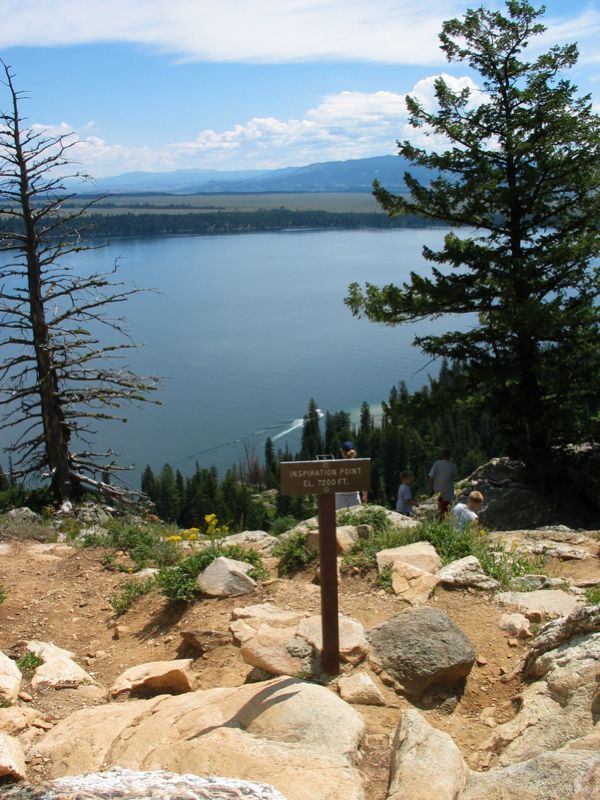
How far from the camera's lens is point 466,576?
662 centimetres

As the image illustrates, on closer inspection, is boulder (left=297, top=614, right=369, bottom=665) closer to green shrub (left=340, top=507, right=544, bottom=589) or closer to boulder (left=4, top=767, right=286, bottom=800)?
green shrub (left=340, top=507, right=544, bottom=589)

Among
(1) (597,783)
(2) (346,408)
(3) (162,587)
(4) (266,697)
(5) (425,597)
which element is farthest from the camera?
(2) (346,408)

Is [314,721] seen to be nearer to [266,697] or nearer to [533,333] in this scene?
[266,697]

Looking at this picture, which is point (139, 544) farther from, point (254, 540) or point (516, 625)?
point (516, 625)

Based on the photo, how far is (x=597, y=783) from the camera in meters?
2.97

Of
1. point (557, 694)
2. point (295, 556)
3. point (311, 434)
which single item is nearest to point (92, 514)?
point (295, 556)

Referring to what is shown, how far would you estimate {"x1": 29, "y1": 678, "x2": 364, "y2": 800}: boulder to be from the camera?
364 cm

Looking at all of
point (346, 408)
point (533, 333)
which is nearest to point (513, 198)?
point (533, 333)

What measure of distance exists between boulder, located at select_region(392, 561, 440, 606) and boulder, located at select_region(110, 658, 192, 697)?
6.51ft

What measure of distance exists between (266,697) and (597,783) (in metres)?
1.99

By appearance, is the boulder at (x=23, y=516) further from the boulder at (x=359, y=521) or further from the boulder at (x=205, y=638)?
the boulder at (x=205, y=638)

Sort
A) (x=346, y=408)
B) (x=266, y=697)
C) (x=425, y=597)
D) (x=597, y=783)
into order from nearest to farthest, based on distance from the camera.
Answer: (x=597, y=783)
(x=266, y=697)
(x=425, y=597)
(x=346, y=408)

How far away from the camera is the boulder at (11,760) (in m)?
Result: 3.70

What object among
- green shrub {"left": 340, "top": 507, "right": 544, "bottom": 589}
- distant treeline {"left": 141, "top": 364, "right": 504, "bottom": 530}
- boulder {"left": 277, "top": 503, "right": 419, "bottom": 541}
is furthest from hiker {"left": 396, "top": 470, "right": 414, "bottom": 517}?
distant treeline {"left": 141, "top": 364, "right": 504, "bottom": 530}
